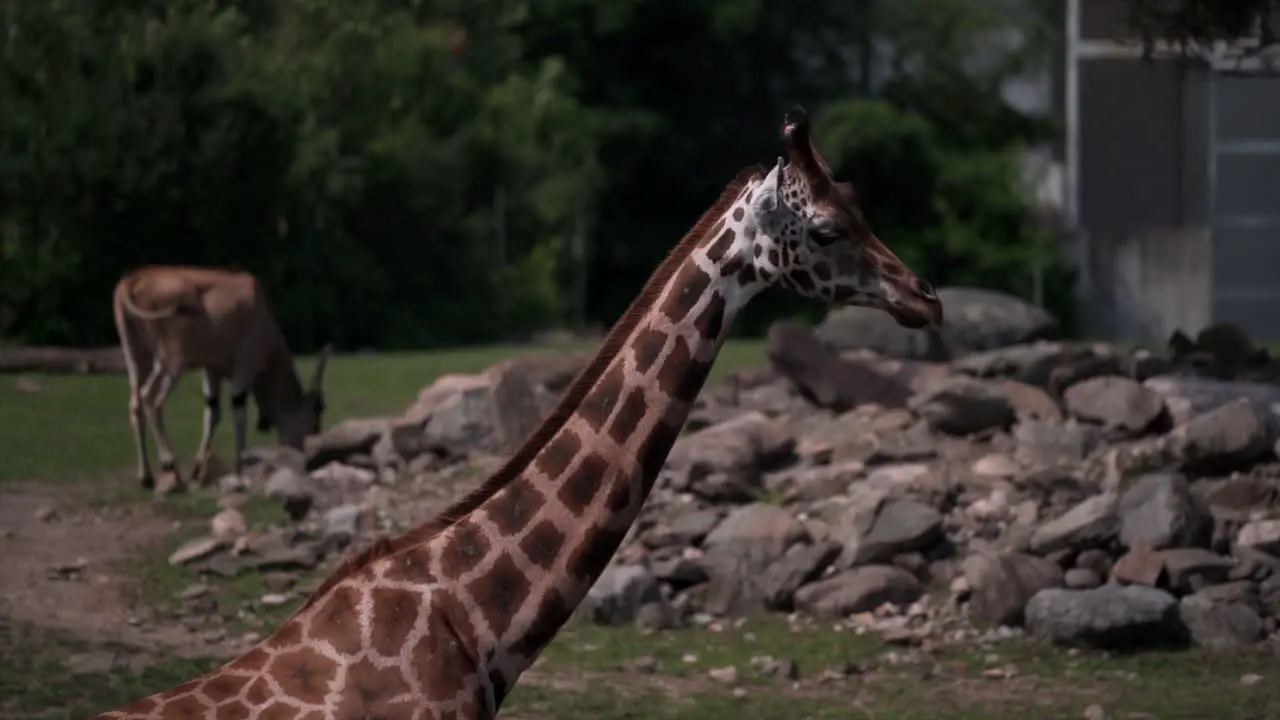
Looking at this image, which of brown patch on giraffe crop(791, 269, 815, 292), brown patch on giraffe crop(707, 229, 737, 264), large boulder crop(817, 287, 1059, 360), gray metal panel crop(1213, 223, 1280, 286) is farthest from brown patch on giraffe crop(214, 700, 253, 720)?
gray metal panel crop(1213, 223, 1280, 286)

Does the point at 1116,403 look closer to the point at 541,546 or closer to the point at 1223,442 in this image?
the point at 1223,442

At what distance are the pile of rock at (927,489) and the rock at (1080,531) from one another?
0.01 metres

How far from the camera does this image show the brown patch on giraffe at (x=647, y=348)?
5.60 metres

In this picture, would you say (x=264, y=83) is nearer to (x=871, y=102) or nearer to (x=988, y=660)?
(x=871, y=102)

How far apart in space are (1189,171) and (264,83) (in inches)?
617

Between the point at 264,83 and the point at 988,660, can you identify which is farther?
the point at 264,83

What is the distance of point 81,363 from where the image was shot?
15.0 meters

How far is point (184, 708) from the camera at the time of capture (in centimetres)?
523

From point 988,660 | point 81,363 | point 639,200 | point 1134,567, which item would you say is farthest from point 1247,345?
point 639,200

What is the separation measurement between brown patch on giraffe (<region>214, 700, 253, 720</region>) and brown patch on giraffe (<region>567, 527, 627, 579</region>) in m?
0.89

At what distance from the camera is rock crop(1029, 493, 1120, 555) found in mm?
11484

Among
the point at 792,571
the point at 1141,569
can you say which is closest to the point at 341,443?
the point at 792,571

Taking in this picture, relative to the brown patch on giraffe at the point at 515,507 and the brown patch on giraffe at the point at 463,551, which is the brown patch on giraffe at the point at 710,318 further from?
the brown patch on giraffe at the point at 463,551

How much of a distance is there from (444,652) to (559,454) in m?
0.61
